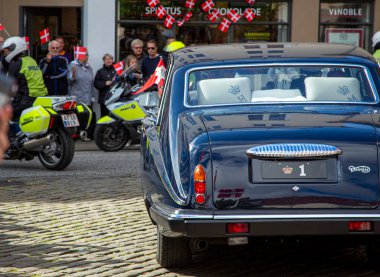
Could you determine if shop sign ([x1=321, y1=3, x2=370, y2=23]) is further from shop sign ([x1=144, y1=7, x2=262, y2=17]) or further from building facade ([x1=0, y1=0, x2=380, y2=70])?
shop sign ([x1=144, y1=7, x2=262, y2=17])

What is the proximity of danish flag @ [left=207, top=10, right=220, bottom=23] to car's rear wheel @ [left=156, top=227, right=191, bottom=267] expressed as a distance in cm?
1591

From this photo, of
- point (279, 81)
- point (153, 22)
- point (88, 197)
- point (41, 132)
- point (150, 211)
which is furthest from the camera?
point (153, 22)

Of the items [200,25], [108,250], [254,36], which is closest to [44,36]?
[200,25]

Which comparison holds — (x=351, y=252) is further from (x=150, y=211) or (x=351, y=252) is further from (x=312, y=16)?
(x=312, y=16)

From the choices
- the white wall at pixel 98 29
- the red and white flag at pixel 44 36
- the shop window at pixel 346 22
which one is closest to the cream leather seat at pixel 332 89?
the red and white flag at pixel 44 36

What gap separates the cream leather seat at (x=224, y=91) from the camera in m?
7.59

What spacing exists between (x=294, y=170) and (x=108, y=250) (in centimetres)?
227

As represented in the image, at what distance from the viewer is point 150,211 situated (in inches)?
283

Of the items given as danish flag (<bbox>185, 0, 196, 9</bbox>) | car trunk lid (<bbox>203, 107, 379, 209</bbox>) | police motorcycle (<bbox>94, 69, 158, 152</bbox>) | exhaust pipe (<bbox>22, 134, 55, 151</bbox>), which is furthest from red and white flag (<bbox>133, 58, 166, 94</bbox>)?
car trunk lid (<bbox>203, 107, 379, 209</bbox>)

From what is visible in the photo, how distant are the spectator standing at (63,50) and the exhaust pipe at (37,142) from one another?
6.55 m

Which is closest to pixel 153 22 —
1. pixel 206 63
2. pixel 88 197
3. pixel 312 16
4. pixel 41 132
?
pixel 312 16

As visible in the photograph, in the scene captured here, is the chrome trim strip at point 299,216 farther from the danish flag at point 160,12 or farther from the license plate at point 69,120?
the danish flag at point 160,12

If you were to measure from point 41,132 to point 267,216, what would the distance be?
26.3ft

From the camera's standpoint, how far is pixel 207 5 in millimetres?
22781
